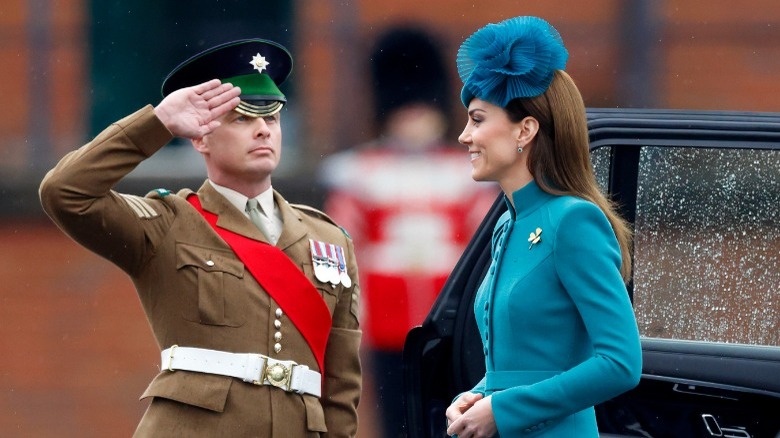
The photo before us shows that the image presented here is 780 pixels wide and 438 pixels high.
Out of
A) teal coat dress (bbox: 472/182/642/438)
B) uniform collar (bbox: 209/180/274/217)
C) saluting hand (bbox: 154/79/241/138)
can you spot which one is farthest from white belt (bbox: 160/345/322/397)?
teal coat dress (bbox: 472/182/642/438)

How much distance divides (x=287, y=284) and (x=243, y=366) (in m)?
0.17

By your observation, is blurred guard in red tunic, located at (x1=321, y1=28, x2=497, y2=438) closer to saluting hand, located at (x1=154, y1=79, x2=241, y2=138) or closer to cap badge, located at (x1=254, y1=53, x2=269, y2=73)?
cap badge, located at (x1=254, y1=53, x2=269, y2=73)

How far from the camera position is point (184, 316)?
8.04ft

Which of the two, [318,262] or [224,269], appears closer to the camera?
[224,269]

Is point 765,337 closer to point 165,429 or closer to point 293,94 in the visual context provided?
point 165,429

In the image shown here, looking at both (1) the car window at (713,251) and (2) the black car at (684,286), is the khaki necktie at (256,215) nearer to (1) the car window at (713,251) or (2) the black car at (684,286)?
(2) the black car at (684,286)

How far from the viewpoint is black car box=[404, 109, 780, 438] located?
2721 millimetres

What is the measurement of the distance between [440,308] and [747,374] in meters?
0.61

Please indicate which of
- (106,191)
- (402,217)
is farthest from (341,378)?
(402,217)

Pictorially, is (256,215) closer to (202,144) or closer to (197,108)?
(202,144)

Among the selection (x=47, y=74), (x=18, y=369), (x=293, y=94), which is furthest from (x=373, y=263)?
(x=18, y=369)

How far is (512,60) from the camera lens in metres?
2.07

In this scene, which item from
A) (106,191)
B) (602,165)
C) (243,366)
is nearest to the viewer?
(106,191)

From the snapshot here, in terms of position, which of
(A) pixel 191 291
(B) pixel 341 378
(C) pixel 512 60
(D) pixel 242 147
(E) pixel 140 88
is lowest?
(B) pixel 341 378
